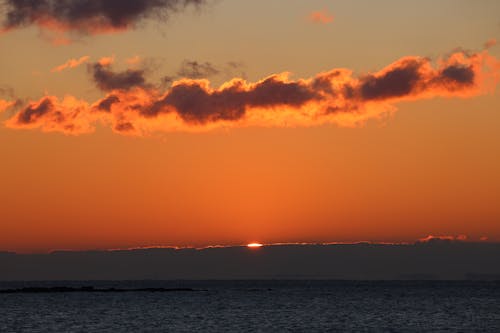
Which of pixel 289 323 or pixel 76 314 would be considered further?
pixel 76 314

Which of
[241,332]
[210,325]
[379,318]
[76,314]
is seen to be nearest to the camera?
[241,332]

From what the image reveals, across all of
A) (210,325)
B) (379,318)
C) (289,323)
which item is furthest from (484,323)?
(210,325)

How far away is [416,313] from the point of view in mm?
161125

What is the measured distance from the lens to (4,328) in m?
121

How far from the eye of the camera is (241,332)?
11569 cm

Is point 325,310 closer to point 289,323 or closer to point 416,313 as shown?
point 416,313

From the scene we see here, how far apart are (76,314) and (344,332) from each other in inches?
2267

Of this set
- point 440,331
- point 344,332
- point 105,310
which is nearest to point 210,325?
point 344,332

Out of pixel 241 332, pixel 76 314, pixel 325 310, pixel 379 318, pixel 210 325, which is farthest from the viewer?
pixel 325 310

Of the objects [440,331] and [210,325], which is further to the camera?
[210,325]

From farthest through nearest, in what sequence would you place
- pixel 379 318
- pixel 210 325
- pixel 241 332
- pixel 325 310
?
pixel 325 310 → pixel 379 318 → pixel 210 325 → pixel 241 332

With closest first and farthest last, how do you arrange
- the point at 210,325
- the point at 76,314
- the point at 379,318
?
1. the point at 210,325
2. the point at 379,318
3. the point at 76,314

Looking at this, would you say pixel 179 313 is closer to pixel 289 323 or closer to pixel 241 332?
pixel 289 323

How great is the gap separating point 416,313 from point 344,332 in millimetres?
46960
